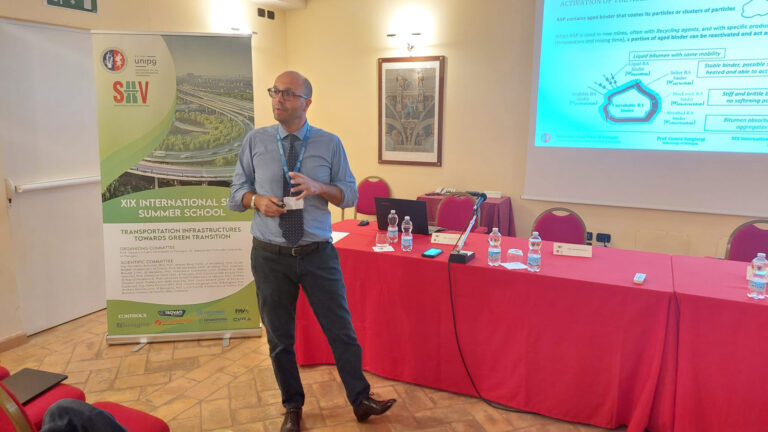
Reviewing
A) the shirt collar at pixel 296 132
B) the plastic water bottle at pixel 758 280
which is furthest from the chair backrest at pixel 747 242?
the shirt collar at pixel 296 132

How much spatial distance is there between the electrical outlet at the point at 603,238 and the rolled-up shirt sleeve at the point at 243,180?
349 cm

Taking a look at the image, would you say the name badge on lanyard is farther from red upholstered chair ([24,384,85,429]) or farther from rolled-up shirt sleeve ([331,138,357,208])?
red upholstered chair ([24,384,85,429])

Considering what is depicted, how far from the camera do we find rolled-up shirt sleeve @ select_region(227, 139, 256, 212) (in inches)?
96.2

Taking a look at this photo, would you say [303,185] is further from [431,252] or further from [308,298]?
[431,252]

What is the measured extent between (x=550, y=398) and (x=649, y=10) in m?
3.40

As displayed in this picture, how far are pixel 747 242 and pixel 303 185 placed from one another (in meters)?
3.00

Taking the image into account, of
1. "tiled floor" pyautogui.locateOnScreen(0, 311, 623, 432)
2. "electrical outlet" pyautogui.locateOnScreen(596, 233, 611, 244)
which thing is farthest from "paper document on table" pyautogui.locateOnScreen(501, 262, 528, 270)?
"electrical outlet" pyautogui.locateOnScreen(596, 233, 611, 244)

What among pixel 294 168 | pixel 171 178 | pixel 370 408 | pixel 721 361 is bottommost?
pixel 370 408

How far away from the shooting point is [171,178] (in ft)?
11.1

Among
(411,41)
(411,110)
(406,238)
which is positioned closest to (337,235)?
(406,238)

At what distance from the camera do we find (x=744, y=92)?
12.8ft

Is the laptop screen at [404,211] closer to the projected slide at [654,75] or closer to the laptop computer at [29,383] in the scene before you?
the laptop computer at [29,383]

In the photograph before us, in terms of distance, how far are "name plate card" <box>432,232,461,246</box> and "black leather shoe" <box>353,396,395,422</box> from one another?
40.0 inches

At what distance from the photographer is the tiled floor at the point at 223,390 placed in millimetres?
2574
